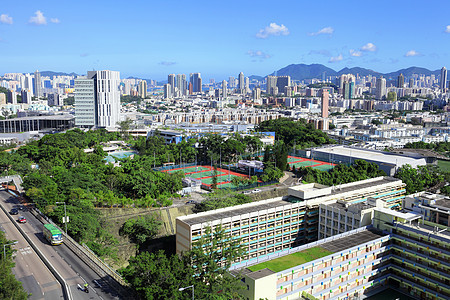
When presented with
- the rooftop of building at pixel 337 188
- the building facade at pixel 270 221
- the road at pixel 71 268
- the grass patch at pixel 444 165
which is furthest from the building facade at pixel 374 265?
the grass patch at pixel 444 165

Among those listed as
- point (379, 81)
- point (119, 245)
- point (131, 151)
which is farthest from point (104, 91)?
point (379, 81)

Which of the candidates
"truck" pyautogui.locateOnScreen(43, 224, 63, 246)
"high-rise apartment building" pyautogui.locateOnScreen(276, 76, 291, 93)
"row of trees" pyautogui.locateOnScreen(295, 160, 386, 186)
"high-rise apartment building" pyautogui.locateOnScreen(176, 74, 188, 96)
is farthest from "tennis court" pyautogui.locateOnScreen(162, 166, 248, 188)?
"high-rise apartment building" pyautogui.locateOnScreen(276, 76, 291, 93)

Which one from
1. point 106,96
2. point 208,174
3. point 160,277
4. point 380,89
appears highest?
point 380,89

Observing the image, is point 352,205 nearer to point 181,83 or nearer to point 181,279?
point 181,279

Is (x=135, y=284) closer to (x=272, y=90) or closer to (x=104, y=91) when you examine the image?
A: (x=104, y=91)

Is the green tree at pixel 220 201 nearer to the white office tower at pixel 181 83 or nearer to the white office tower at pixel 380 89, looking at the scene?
the white office tower at pixel 380 89

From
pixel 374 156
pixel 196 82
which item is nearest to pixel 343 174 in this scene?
pixel 374 156
